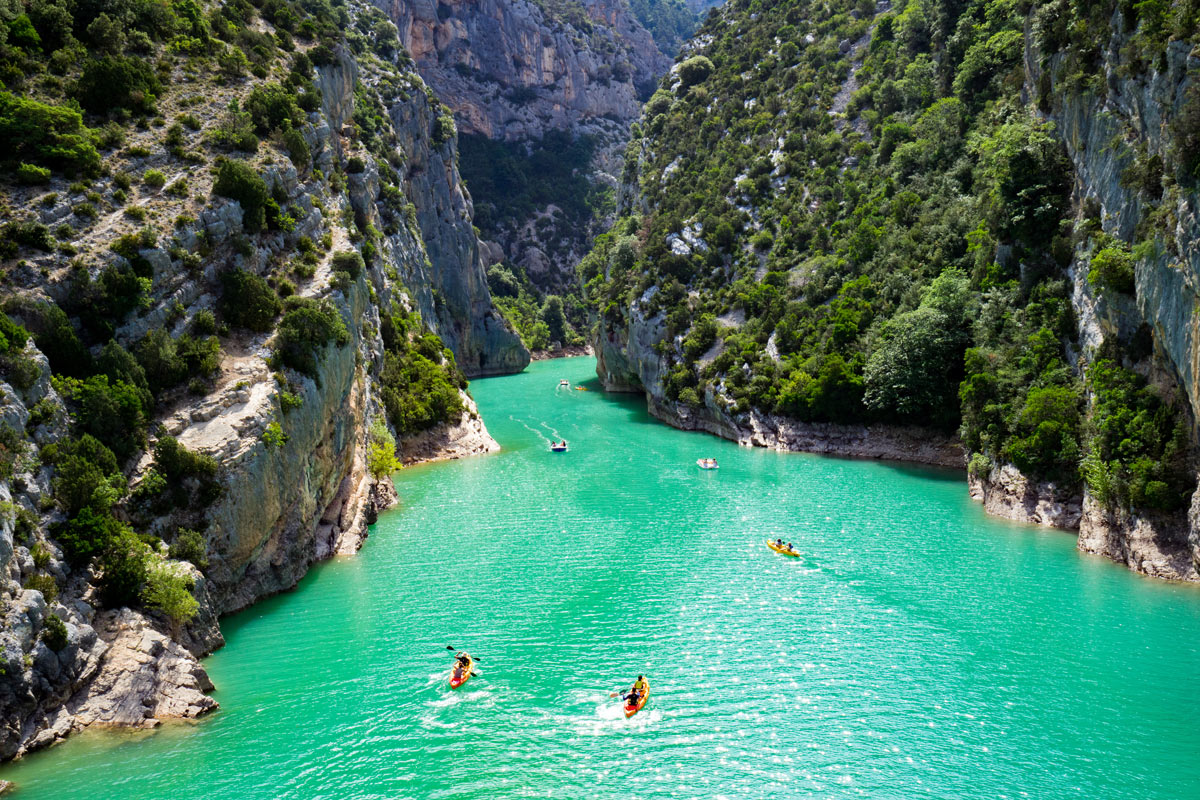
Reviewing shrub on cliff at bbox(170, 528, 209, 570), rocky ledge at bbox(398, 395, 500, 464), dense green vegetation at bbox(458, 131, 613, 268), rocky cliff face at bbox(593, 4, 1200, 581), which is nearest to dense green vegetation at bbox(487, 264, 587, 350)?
dense green vegetation at bbox(458, 131, 613, 268)

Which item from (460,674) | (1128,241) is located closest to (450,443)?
(460,674)

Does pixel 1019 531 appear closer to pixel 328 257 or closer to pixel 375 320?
pixel 328 257

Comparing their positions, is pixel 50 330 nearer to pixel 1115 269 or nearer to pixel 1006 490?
pixel 1115 269

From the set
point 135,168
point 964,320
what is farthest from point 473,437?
point 964,320

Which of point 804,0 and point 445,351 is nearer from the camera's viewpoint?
point 445,351

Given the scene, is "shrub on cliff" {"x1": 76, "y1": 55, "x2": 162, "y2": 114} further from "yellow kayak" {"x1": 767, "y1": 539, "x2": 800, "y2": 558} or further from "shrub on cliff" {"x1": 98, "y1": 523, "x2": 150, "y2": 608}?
"yellow kayak" {"x1": 767, "y1": 539, "x2": 800, "y2": 558}

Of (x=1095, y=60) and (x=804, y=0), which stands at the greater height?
(x=804, y=0)
